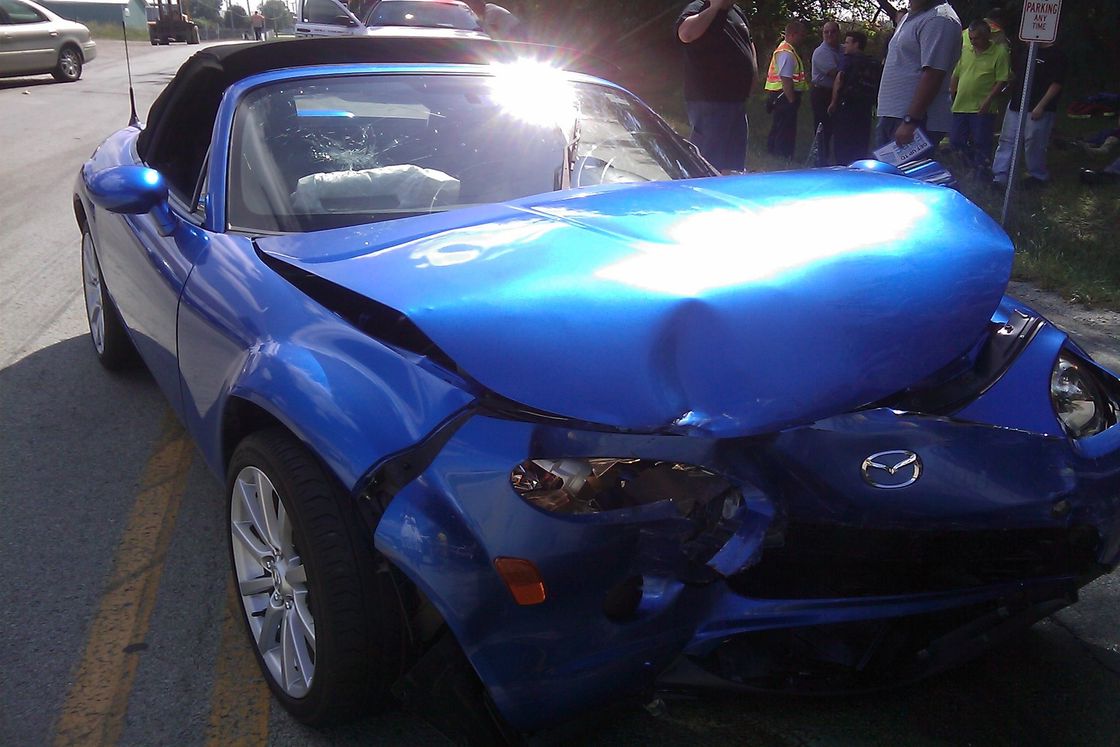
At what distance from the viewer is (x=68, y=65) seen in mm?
20062

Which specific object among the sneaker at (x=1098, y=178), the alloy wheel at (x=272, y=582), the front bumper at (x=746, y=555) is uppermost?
the front bumper at (x=746, y=555)

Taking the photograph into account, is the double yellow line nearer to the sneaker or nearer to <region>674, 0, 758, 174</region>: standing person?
<region>674, 0, 758, 174</region>: standing person

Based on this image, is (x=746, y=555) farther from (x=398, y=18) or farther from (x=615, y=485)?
(x=398, y=18)

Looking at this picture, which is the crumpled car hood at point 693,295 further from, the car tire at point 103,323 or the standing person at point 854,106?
the standing person at point 854,106

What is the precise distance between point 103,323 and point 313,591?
2939mm

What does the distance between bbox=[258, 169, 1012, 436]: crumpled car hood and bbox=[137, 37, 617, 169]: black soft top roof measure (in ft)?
3.55

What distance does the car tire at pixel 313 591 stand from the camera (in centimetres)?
205

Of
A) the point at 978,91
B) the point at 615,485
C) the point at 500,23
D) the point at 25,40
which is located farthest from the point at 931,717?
the point at 25,40

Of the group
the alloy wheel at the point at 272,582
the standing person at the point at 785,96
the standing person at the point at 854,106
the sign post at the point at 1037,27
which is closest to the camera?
the alloy wheel at the point at 272,582

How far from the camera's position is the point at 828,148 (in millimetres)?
11016

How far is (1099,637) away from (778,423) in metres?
1.49

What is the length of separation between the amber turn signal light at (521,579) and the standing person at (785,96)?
11.0m

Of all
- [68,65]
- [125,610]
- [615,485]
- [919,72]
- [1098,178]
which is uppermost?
[919,72]

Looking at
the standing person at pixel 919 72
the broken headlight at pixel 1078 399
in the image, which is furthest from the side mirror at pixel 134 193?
the standing person at pixel 919 72
